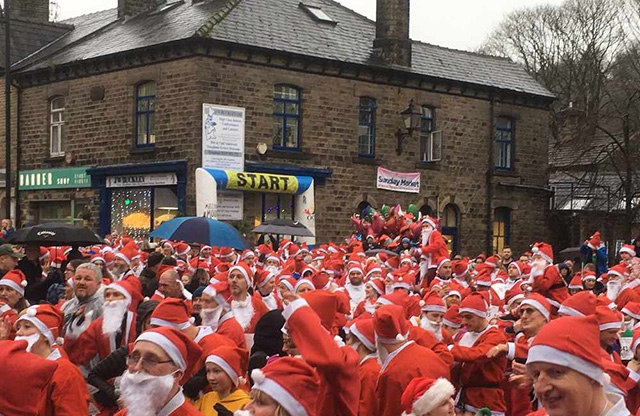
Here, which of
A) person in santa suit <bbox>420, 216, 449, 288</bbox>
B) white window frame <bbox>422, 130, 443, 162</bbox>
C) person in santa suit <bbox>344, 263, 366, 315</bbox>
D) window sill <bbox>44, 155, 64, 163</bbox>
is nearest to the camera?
person in santa suit <bbox>344, 263, 366, 315</bbox>

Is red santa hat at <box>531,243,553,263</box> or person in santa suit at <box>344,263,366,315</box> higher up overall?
red santa hat at <box>531,243,553,263</box>

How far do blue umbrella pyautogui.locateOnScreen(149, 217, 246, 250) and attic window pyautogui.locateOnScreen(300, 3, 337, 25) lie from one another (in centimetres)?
1863

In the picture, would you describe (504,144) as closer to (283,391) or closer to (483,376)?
(483,376)

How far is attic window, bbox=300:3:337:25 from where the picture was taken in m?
30.9

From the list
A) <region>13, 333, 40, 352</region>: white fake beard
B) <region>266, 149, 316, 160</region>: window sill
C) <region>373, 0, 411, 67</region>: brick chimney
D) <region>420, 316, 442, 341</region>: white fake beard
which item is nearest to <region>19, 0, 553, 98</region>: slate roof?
<region>373, 0, 411, 67</region>: brick chimney

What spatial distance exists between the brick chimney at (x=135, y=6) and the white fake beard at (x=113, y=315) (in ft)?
91.6

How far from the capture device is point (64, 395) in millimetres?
5551

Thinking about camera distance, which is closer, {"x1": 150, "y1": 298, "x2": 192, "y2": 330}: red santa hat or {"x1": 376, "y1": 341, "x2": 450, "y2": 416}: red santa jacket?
{"x1": 376, "y1": 341, "x2": 450, "y2": 416}: red santa jacket

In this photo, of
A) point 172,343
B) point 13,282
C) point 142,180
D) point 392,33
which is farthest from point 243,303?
point 392,33

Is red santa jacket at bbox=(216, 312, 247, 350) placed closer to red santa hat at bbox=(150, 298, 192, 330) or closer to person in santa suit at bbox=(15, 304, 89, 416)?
red santa hat at bbox=(150, 298, 192, 330)

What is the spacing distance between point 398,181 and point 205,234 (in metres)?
18.6

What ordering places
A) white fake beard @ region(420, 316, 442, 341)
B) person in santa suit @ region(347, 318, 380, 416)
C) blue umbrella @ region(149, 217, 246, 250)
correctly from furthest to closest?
blue umbrella @ region(149, 217, 246, 250), white fake beard @ region(420, 316, 442, 341), person in santa suit @ region(347, 318, 380, 416)

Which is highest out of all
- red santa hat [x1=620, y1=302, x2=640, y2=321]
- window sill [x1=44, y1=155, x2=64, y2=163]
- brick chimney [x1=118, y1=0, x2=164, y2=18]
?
brick chimney [x1=118, y1=0, x2=164, y2=18]

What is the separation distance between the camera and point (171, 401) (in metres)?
4.82
